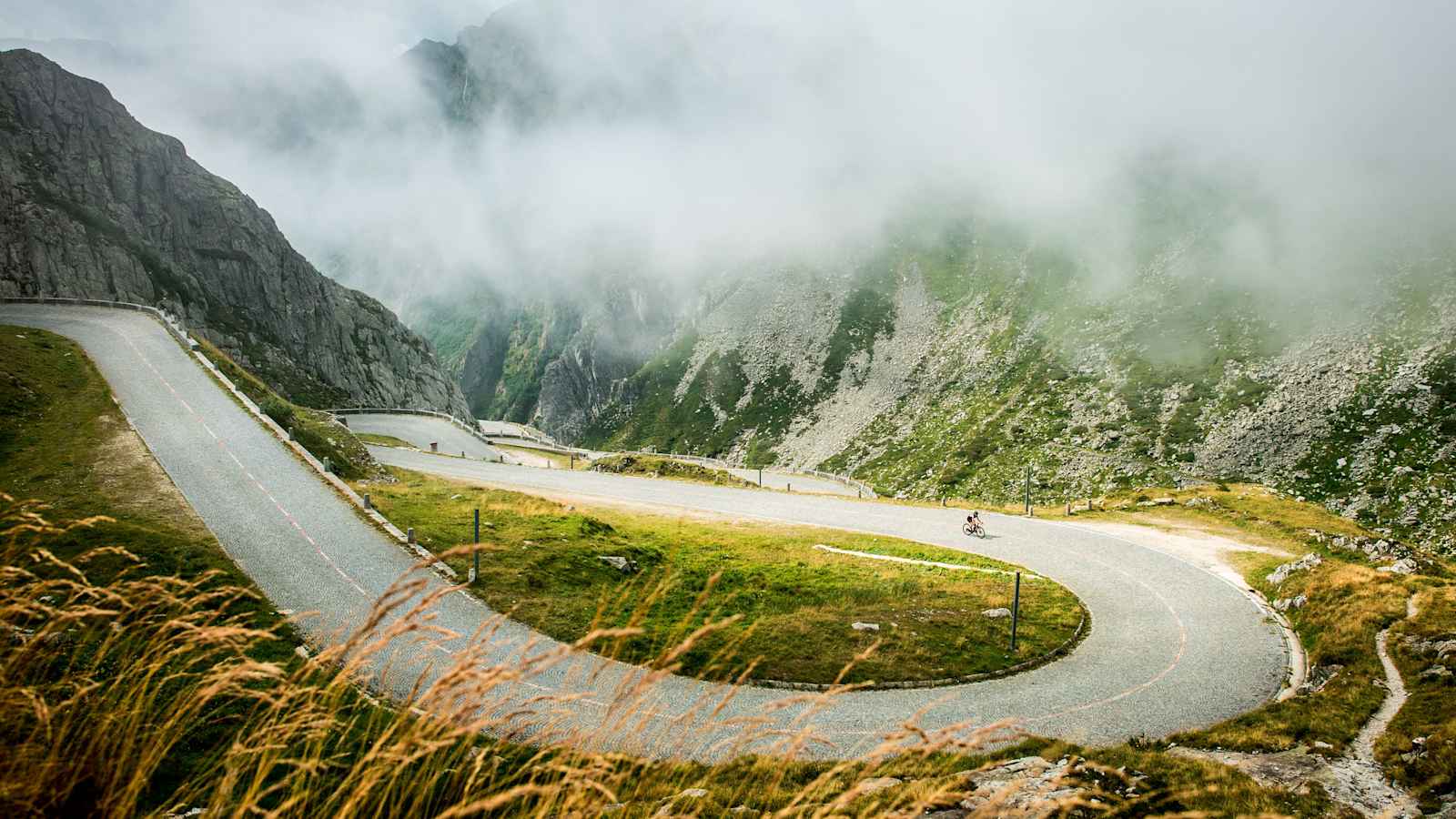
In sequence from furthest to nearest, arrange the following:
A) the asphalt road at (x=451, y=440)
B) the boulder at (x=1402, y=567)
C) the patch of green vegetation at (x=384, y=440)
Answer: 1. the asphalt road at (x=451, y=440)
2. the patch of green vegetation at (x=384, y=440)
3. the boulder at (x=1402, y=567)

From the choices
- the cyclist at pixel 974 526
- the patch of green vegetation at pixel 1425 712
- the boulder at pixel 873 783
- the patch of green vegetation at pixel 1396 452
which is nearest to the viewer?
the boulder at pixel 873 783

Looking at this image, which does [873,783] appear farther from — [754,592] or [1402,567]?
[1402,567]

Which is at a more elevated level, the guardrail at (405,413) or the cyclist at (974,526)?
the cyclist at (974,526)

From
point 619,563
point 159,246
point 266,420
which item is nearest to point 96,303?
point 266,420

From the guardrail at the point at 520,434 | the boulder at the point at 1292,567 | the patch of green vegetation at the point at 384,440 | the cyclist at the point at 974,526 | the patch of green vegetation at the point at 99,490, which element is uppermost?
the boulder at the point at 1292,567

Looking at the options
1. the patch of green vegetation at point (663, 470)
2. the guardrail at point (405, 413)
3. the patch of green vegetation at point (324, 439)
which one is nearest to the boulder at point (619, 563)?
the patch of green vegetation at point (324, 439)

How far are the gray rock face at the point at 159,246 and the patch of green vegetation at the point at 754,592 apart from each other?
80165mm

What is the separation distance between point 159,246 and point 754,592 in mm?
118208

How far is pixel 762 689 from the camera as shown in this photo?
56.0ft

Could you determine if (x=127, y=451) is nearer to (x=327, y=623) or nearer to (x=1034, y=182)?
(x=327, y=623)

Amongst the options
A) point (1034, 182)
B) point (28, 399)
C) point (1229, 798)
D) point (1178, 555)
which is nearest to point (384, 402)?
point (28, 399)

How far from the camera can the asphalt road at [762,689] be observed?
526 inches

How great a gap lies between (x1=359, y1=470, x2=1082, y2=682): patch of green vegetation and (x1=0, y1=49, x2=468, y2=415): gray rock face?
3156 inches

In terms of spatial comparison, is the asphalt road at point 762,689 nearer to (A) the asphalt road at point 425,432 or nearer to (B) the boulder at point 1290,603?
(B) the boulder at point 1290,603
